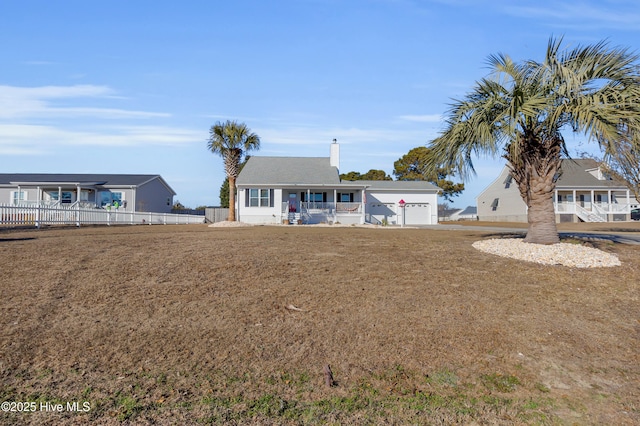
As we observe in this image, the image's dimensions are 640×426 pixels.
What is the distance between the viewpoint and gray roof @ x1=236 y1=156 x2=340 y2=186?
3278cm

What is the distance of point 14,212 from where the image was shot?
A: 17125mm

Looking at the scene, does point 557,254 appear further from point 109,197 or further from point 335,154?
point 109,197

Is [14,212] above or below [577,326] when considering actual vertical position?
above

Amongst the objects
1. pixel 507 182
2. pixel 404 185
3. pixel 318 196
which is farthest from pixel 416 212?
pixel 507 182

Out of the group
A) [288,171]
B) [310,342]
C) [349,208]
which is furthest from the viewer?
[288,171]

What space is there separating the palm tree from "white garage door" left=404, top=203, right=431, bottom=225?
25716mm

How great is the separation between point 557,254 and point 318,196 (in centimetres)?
2519

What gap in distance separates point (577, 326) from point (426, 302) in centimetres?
191

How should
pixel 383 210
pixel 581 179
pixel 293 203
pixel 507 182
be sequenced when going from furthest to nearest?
pixel 507 182, pixel 581 179, pixel 383 210, pixel 293 203

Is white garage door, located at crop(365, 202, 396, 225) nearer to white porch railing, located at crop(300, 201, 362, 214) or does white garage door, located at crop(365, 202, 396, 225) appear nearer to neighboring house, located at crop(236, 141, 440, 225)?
neighboring house, located at crop(236, 141, 440, 225)

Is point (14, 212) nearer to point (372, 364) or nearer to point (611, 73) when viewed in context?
point (372, 364)

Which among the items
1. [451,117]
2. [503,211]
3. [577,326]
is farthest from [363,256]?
[503,211]

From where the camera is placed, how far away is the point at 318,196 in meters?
33.8

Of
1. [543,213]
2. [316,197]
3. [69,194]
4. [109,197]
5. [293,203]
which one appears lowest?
[543,213]
